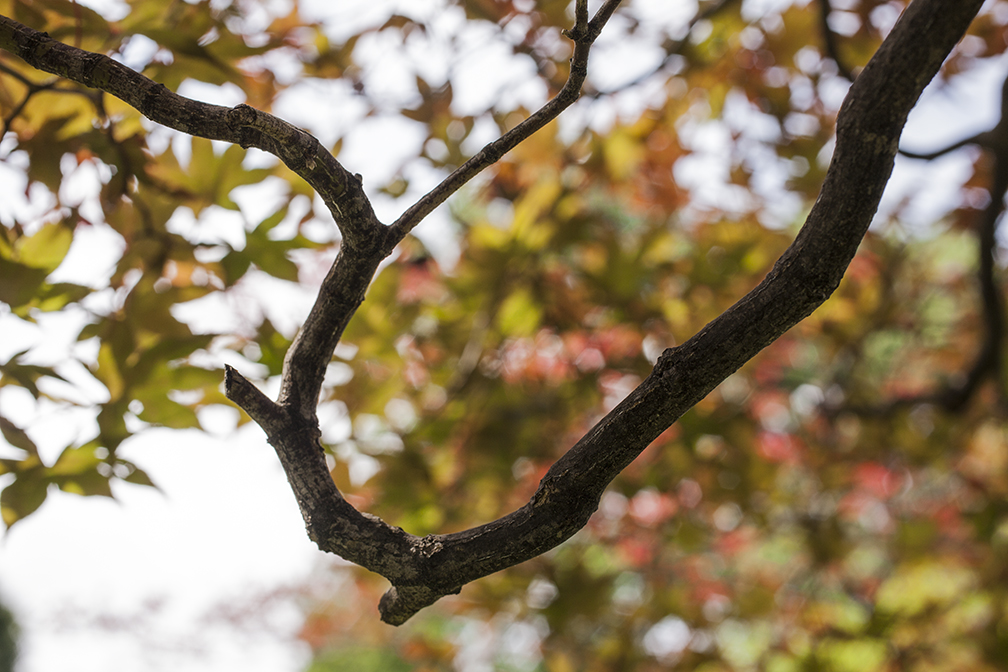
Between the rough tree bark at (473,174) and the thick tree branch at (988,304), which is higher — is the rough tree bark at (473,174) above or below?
below

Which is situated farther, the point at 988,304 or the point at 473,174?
the point at 988,304

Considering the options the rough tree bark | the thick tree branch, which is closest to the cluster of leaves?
the rough tree bark

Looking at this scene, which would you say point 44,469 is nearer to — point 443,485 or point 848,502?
point 443,485

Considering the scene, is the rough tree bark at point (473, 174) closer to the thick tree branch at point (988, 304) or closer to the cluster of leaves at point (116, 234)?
the cluster of leaves at point (116, 234)

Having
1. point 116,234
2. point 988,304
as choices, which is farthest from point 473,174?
point 988,304

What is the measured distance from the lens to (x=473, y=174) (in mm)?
368

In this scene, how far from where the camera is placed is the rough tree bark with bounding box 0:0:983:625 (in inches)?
12.5

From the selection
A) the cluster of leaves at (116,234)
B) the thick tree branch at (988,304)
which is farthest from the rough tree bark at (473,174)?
the thick tree branch at (988,304)

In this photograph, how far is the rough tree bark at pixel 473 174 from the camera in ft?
1.04

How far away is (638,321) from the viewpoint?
1116 mm

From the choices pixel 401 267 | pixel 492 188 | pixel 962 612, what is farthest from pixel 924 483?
pixel 401 267

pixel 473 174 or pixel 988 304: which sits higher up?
pixel 988 304

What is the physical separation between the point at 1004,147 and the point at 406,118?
1001 millimetres

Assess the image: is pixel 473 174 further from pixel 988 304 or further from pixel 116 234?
pixel 988 304
